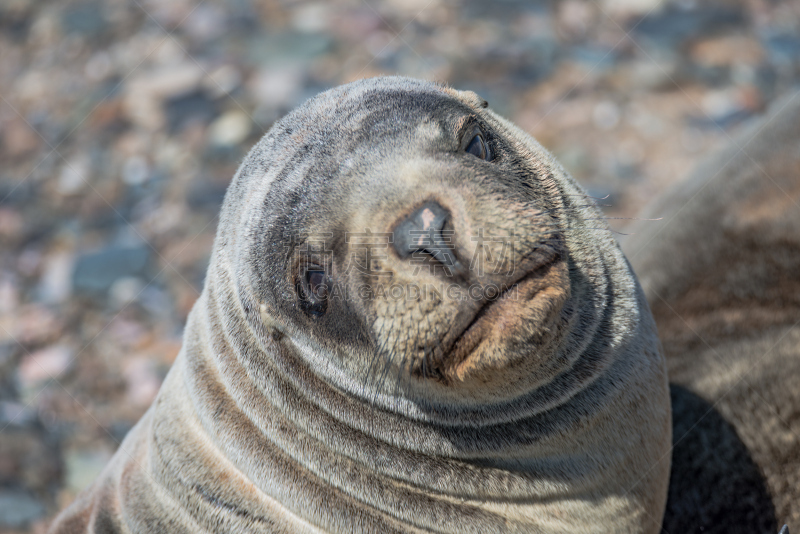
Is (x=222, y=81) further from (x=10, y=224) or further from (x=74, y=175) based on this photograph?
(x=10, y=224)

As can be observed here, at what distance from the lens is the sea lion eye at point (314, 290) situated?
61.7 inches

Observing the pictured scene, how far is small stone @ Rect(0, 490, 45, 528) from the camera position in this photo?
297 centimetres

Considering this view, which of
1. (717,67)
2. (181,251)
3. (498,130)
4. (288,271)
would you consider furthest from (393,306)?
(717,67)

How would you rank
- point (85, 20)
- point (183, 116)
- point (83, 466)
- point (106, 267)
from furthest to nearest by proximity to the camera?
point (85, 20), point (183, 116), point (106, 267), point (83, 466)

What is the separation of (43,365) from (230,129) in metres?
1.93

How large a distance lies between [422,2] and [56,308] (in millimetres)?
3510

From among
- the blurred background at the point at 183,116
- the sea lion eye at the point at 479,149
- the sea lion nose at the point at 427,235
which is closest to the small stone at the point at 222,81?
the blurred background at the point at 183,116

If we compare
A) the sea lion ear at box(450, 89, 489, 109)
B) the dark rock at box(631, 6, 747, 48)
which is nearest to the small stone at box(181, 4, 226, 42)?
the dark rock at box(631, 6, 747, 48)

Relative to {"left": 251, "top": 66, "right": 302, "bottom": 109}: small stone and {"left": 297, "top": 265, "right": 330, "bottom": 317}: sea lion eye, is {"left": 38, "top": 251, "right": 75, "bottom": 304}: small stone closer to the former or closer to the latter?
{"left": 251, "top": 66, "right": 302, "bottom": 109}: small stone

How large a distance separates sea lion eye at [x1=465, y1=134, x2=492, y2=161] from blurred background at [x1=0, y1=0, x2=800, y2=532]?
213 cm

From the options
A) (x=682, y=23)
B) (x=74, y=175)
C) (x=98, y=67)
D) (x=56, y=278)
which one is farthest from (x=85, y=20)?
(x=682, y=23)

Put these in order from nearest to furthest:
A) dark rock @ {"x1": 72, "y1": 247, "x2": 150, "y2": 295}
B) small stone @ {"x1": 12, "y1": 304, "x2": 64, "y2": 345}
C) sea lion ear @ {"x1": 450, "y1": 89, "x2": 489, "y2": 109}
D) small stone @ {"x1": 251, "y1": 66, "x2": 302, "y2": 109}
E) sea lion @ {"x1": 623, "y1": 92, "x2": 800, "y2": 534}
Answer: sea lion ear @ {"x1": 450, "y1": 89, "x2": 489, "y2": 109} < sea lion @ {"x1": 623, "y1": 92, "x2": 800, "y2": 534} < small stone @ {"x1": 12, "y1": 304, "x2": 64, "y2": 345} < dark rock @ {"x1": 72, "y1": 247, "x2": 150, "y2": 295} < small stone @ {"x1": 251, "y1": 66, "x2": 302, "y2": 109}

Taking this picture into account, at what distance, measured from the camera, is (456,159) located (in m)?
1.55

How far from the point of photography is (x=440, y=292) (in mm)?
1396
